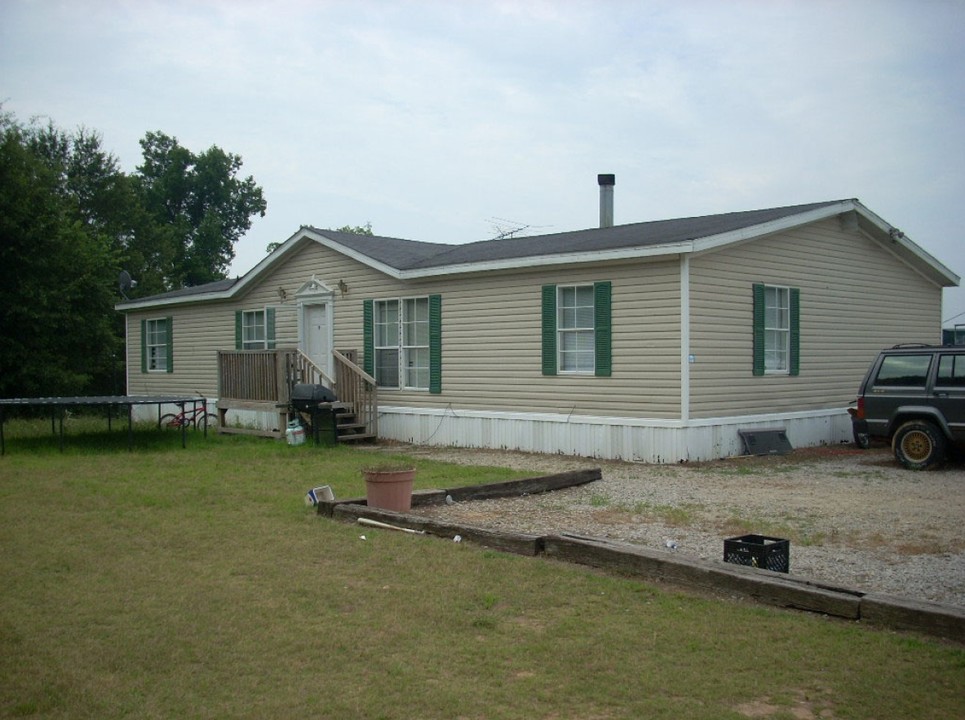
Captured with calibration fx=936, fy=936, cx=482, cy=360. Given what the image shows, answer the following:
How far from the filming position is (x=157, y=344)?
77.2 feet

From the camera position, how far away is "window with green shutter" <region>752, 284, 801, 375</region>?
14125mm

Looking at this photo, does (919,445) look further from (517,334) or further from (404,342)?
(404,342)

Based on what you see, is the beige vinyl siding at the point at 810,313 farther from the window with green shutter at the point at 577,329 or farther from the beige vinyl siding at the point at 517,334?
the window with green shutter at the point at 577,329

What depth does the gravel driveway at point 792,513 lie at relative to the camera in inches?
267

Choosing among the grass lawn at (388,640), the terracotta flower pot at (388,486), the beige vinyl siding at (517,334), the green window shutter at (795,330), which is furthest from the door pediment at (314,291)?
the grass lawn at (388,640)

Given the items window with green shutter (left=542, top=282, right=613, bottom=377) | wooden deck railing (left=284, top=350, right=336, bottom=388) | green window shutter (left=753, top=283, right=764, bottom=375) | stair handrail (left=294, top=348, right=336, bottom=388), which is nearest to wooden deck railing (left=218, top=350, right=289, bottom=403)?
wooden deck railing (left=284, top=350, right=336, bottom=388)

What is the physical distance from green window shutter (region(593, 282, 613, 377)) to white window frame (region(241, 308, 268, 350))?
8.72m

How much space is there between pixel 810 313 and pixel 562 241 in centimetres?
432

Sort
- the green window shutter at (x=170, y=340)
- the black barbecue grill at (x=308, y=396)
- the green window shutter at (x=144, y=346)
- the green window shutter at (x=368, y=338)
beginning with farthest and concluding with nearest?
the green window shutter at (x=144, y=346)
the green window shutter at (x=170, y=340)
the green window shutter at (x=368, y=338)
the black barbecue grill at (x=308, y=396)

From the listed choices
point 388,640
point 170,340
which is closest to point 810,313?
point 388,640

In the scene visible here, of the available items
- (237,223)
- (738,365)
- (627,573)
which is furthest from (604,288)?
(237,223)

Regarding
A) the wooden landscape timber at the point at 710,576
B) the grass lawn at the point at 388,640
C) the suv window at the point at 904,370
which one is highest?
the suv window at the point at 904,370

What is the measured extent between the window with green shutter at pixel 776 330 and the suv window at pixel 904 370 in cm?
200

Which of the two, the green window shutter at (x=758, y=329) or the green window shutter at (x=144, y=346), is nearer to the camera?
the green window shutter at (x=758, y=329)
